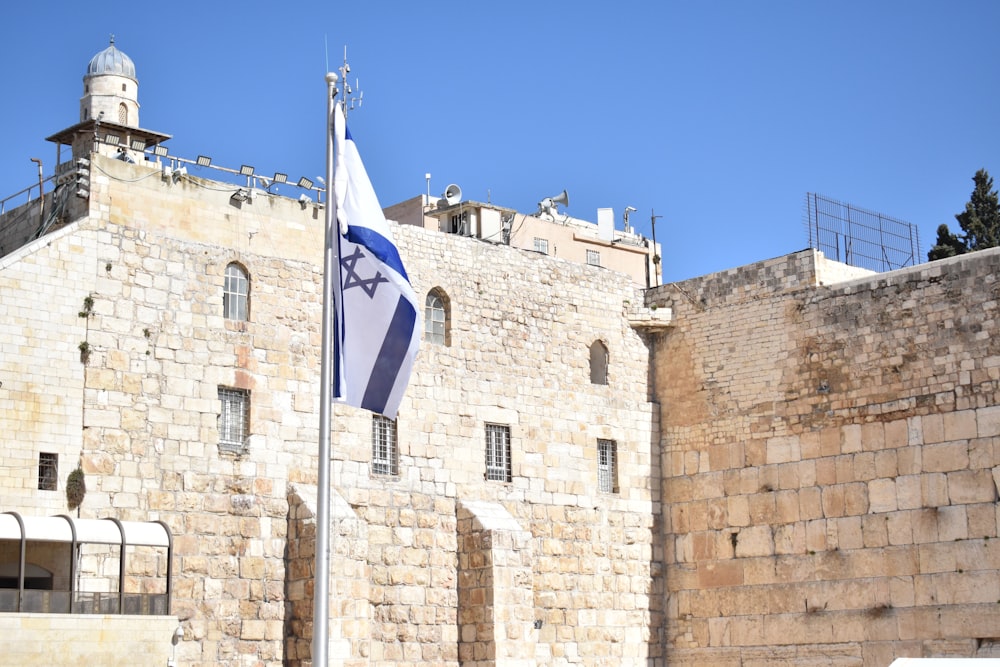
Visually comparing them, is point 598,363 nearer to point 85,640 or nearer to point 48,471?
point 48,471

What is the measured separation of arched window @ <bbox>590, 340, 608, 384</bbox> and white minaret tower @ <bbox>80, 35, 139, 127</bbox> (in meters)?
10.7

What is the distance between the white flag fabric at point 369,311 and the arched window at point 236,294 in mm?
6078

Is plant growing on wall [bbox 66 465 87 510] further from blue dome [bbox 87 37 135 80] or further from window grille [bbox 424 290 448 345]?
blue dome [bbox 87 37 135 80]

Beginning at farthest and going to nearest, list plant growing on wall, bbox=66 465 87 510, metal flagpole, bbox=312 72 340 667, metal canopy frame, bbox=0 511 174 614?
plant growing on wall, bbox=66 465 87 510 → metal canopy frame, bbox=0 511 174 614 → metal flagpole, bbox=312 72 340 667

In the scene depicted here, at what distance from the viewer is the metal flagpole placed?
1324 cm

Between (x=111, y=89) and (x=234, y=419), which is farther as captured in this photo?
(x=111, y=89)

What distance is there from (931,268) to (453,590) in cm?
803

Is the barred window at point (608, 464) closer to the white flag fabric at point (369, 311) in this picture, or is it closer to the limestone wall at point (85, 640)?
the limestone wall at point (85, 640)

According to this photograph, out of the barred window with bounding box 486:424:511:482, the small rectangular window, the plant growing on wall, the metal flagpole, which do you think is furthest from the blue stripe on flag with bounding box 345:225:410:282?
the small rectangular window

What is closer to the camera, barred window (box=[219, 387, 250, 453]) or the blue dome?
barred window (box=[219, 387, 250, 453])

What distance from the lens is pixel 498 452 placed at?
901 inches

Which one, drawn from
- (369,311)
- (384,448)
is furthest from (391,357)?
(384,448)

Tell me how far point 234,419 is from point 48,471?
2692mm

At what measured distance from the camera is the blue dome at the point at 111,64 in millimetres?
30281
